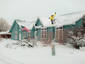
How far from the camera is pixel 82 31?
1594 centimetres

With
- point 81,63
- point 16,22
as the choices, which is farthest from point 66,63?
point 16,22

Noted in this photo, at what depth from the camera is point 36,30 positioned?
27641 millimetres

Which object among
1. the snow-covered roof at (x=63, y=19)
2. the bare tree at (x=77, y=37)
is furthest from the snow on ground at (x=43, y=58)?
the snow-covered roof at (x=63, y=19)

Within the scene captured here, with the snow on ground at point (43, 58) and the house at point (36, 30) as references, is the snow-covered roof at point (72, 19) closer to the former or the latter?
the house at point (36, 30)

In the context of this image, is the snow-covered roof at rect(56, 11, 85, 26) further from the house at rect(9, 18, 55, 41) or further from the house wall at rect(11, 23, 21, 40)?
the house wall at rect(11, 23, 21, 40)

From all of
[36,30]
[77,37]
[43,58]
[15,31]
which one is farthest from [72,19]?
[15,31]

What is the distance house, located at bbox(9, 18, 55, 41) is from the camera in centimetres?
2392

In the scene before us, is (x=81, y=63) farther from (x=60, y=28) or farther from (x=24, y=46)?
(x=60, y=28)

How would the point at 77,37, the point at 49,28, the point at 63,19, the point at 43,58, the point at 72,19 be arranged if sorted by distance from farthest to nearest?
the point at 49,28 < the point at 63,19 < the point at 72,19 < the point at 77,37 < the point at 43,58

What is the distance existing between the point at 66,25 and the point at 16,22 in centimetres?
1606

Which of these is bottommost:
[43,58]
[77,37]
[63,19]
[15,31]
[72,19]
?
[43,58]

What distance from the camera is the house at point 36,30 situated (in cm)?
2392

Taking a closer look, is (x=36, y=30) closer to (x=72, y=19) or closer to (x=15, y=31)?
(x=15, y=31)

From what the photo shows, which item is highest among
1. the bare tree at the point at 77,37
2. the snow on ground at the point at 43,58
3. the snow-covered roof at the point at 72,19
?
the snow-covered roof at the point at 72,19
